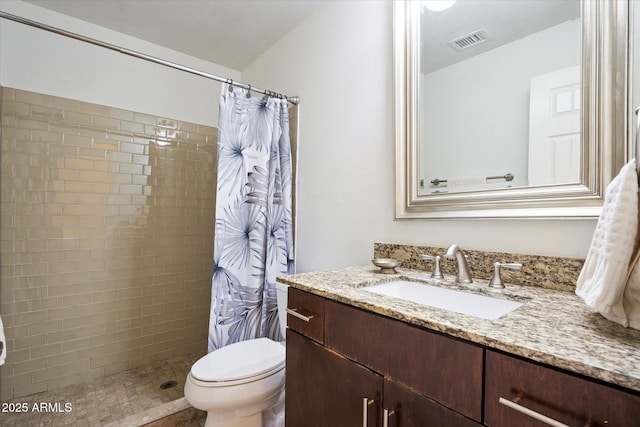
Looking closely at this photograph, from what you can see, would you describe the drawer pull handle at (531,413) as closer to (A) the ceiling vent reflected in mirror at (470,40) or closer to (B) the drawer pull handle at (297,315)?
(B) the drawer pull handle at (297,315)

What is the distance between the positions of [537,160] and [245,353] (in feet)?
4.74

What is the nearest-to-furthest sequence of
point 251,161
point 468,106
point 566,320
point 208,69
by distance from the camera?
point 566,320 → point 468,106 → point 251,161 → point 208,69

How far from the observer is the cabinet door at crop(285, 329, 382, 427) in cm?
80

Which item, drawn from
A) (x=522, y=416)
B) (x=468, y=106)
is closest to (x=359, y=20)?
(x=468, y=106)

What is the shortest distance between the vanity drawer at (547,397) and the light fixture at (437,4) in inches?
54.3

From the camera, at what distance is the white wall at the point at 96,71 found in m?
1.82

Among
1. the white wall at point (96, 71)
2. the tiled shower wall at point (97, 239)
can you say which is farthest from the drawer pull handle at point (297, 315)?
the white wall at point (96, 71)

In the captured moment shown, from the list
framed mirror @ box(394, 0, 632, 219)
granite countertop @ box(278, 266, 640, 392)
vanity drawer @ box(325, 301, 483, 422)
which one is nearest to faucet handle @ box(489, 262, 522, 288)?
granite countertop @ box(278, 266, 640, 392)

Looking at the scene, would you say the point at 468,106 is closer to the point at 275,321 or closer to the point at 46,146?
the point at 275,321

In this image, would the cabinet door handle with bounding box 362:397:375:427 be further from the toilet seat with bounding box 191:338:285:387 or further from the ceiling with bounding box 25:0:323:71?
the ceiling with bounding box 25:0:323:71

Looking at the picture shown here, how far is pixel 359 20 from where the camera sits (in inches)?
63.0

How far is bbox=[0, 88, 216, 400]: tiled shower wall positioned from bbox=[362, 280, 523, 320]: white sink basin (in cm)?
182

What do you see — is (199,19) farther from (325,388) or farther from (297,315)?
(325,388)

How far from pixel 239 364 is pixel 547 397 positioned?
3.78ft
